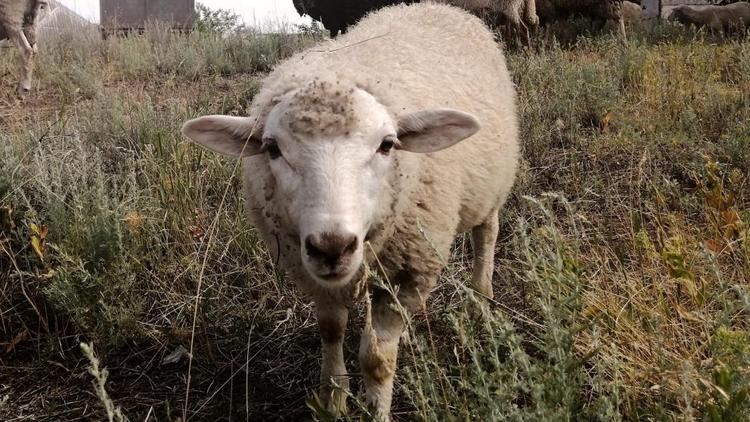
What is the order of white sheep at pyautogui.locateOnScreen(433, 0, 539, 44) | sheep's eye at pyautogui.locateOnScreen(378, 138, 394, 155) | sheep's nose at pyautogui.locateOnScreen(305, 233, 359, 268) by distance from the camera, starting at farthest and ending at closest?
1. white sheep at pyautogui.locateOnScreen(433, 0, 539, 44)
2. sheep's eye at pyautogui.locateOnScreen(378, 138, 394, 155)
3. sheep's nose at pyautogui.locateOnScreen(305, 233, 359, 268)

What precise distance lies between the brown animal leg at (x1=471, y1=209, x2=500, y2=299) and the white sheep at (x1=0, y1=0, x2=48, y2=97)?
7024mm

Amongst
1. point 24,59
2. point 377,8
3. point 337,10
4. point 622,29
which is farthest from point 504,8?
point 24,59

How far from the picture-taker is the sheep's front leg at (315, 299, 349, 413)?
2729 millimetres

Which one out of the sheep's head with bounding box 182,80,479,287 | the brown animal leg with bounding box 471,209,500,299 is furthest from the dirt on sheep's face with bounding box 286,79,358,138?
the brown animal leg with bounding box 471,209,500,299

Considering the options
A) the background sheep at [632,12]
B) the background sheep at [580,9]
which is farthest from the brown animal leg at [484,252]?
the background sheep at [632,12]

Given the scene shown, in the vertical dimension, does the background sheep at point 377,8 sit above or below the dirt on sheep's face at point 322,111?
above

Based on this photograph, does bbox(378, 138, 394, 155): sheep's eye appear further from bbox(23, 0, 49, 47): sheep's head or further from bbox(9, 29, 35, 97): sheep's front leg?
bbox(23, 0, 49, 47): sheep's head

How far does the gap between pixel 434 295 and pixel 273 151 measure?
159 centimetres

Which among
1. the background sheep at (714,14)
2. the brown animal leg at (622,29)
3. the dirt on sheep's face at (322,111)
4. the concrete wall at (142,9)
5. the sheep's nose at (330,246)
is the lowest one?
the sheep's nose at (330,246)

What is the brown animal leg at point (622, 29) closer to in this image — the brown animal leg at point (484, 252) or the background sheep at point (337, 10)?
the background sheep at point (337, 10)

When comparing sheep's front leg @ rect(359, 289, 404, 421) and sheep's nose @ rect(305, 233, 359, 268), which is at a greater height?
sheep's nose @ rect(305, 233, 359, 268)

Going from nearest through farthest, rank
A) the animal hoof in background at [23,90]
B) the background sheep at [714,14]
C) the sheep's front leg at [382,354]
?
the sheep's front leg at [382,354] → the animal hoof in background at [23,90] → the background sheep at [714,14]

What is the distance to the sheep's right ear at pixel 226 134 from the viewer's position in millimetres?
2475

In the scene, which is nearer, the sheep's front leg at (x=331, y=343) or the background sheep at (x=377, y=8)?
the sheep's front leg at (x=331, y=343)
